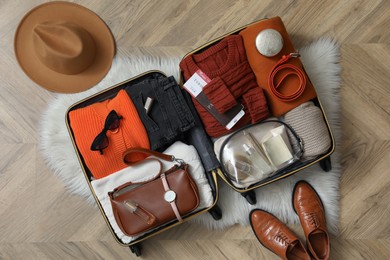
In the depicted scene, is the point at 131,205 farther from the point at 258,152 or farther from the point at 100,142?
the point at 258,152

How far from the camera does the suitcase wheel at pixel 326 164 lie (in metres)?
1.08

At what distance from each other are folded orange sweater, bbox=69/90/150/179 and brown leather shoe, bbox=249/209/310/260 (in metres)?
0.43

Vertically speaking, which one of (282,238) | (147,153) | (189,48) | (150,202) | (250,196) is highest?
(189,48)

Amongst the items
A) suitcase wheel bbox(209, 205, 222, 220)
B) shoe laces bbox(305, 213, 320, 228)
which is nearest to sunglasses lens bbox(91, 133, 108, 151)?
suitcase wheel bbox(209, 205, 222, 220)

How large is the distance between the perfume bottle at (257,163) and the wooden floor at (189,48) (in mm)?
242

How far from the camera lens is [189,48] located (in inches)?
45.8

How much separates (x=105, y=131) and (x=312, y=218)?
0.69 m

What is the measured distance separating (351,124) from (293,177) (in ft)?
0.85

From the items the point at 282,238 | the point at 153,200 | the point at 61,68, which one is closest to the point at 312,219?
the point at 282,238

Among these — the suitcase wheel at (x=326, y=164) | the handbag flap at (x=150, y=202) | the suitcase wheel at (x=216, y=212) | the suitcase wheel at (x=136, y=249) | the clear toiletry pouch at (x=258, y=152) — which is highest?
the clear toiletry pouch at (x=258, y=152)

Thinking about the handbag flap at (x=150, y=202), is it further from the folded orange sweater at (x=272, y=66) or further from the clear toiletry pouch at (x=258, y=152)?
the folded orange sweater at (x=272, y=66)

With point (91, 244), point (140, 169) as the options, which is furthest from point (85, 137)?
point (91, 244)

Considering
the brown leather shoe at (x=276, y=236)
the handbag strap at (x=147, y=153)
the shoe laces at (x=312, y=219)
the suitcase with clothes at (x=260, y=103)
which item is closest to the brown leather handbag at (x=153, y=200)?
the handbag strap at (x=147, y=153)

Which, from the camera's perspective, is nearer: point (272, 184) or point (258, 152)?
point (258, 152)
